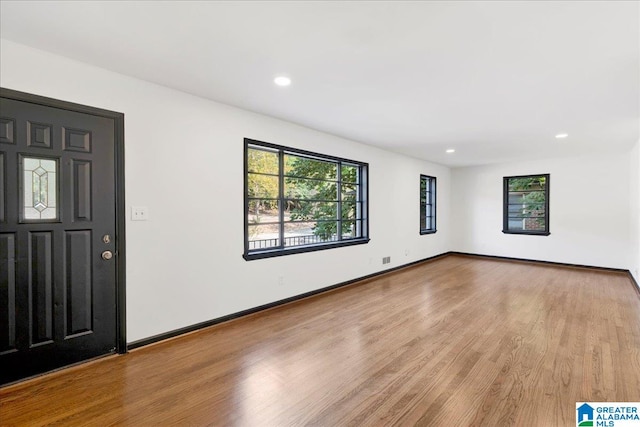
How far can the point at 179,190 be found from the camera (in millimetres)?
3176

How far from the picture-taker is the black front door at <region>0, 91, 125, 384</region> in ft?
7.48

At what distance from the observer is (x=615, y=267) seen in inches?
251

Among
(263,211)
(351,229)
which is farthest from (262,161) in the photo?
(351,229)

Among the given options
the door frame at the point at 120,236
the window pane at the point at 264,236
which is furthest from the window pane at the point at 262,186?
the door frame at the point at 120,236

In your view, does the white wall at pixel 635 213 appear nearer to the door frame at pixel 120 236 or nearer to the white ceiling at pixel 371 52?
the white ceiling at pixel 371 52

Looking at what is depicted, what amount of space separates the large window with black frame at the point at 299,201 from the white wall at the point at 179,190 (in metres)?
0.20

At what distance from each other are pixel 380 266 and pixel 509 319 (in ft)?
8.54

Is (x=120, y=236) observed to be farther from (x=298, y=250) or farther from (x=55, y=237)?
(x=298, y=250)

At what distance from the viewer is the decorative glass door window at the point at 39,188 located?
2354 millimetres

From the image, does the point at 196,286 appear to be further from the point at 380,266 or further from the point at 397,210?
the point at 397,210

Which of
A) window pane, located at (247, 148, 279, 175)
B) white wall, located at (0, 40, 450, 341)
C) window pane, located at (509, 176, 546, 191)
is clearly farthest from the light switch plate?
window pane, located at (509, 176, 546, 191)

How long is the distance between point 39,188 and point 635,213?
811 centimetres

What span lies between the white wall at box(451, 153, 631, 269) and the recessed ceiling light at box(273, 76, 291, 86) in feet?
22.4

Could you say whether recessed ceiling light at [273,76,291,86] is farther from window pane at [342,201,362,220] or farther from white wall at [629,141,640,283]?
white wall at [629,141,640,283]
